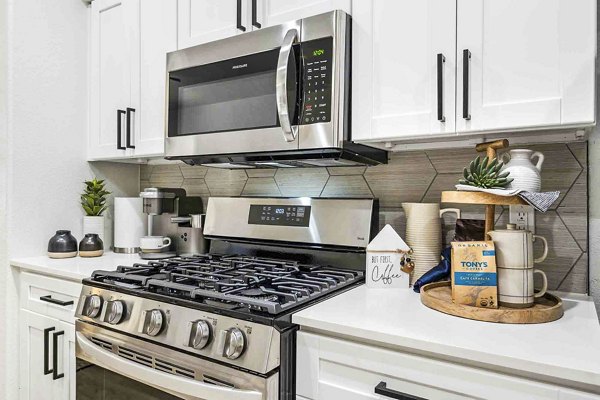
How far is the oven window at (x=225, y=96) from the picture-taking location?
1466mm

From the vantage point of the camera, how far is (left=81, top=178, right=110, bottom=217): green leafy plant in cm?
217

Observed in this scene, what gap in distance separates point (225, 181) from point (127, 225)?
593mm

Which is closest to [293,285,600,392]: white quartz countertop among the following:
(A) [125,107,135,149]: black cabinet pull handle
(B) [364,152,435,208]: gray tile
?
(B) [364,152,435,208]: gray tile

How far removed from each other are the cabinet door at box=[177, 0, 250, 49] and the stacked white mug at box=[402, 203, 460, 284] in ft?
3.10

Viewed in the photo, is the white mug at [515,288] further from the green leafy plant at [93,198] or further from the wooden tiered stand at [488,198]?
the green leafy plant at [93,198]

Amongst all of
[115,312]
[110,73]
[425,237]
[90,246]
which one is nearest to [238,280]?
[115,312]

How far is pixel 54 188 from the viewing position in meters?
2.08

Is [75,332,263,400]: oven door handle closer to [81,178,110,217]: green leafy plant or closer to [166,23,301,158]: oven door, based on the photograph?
[166,23,301,158]: oven door

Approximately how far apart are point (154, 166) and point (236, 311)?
160 centimetres

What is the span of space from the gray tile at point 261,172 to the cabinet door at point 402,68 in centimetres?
64

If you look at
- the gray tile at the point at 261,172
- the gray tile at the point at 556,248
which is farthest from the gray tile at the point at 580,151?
the gray tile at the point at 261,172

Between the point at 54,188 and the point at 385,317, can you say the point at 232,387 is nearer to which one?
the point at 385,317

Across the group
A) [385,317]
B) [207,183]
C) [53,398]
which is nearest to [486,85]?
[385,317]

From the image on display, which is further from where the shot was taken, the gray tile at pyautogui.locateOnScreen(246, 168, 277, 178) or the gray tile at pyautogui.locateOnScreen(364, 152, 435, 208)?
the gray tile at pyautogui.locateOnScreen(246, 168, 277, 178)
